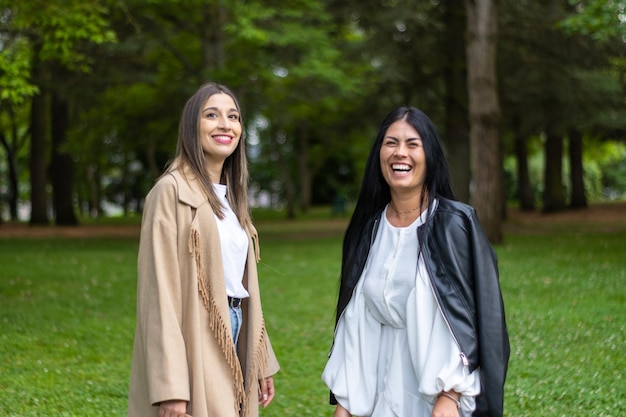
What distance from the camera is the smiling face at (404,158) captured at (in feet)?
11.1

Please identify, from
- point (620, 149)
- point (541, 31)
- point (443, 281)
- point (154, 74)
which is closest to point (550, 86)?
point (541, 31)

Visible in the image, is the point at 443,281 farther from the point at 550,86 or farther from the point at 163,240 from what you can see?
the point at 550,86

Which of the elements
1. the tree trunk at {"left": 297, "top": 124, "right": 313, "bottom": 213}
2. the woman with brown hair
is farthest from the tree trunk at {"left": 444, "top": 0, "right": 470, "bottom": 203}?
the woman with brown hair

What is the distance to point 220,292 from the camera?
11.1 feet

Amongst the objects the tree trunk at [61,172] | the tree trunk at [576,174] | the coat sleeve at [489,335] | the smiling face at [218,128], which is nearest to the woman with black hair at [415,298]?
the coat sleeve at [489,335]

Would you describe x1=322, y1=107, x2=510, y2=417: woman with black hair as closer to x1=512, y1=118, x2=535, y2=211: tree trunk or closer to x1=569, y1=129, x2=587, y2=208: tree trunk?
x1=512, y1=118, x2=535, y2=211: tree trunk

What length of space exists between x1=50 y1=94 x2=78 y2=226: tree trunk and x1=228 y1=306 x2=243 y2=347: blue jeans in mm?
25322

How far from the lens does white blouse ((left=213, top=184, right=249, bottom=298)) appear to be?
3.55 meters

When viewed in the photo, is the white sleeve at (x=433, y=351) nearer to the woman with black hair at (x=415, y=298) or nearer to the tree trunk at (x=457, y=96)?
the woman with black hair at (x=415, y=298)

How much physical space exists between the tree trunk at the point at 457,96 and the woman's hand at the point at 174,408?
1828 cm

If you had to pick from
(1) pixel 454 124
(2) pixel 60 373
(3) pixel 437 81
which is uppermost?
(3) pixel 437 81

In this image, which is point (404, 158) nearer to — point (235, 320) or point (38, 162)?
point (235, 320)

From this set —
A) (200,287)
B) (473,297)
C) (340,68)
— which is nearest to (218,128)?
(200,287)

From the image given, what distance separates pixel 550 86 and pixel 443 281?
19.4m
